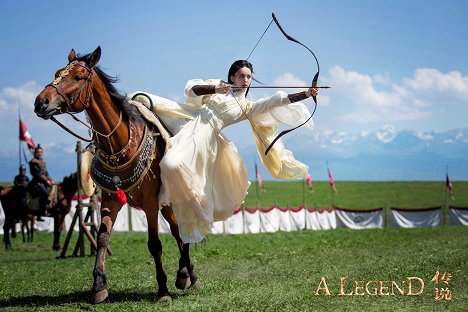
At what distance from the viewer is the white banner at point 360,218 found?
36.4 m

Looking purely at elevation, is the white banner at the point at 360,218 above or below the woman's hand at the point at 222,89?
below

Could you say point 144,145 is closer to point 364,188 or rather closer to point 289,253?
point 289,253

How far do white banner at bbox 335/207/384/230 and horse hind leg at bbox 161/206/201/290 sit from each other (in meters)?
28.4

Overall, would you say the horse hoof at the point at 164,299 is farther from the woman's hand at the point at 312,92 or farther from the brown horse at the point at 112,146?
the woman's hand at the point at 312,92

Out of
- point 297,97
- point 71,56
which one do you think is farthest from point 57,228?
point 297,97

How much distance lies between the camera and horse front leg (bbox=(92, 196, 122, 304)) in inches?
316

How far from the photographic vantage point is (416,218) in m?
36.5

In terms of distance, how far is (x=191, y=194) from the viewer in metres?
8.04

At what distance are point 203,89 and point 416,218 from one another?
30.2 m

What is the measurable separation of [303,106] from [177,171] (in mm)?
2112

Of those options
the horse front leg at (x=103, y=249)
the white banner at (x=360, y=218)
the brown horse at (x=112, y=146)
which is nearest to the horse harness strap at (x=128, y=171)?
the brown horse at (x=112, y=146)

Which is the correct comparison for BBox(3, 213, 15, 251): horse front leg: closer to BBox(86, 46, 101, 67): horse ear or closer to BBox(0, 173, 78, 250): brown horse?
BBox(0, 173, 78, 250): brown horse

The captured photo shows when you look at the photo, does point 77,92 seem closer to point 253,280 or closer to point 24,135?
point 253,280

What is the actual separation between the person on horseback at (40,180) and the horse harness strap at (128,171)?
12456mm
